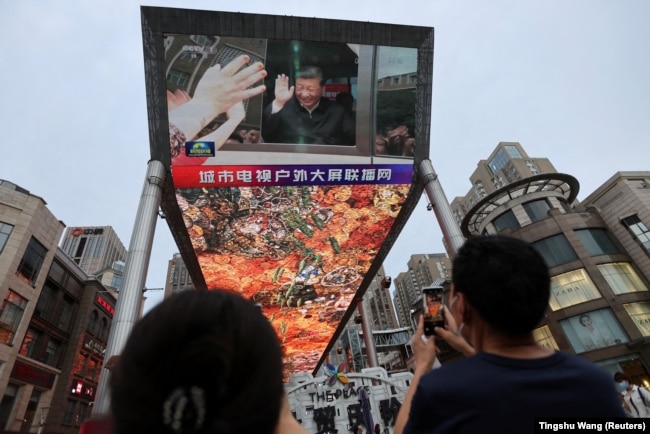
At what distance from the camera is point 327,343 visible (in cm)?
2898

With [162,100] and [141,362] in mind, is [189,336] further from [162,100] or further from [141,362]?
[162,100]

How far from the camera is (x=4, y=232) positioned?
18.4 meters

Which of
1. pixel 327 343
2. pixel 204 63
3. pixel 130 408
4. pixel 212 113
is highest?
pixel 204 63

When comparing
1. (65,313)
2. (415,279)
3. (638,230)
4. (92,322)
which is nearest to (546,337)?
(638,230)

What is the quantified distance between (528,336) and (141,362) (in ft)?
4.85

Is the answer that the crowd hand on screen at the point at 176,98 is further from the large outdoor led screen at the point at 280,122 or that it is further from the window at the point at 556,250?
the window at the point at 556,250

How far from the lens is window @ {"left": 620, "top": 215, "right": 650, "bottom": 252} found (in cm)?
2185

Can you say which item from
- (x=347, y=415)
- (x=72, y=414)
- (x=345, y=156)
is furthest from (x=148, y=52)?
(x=72, y=414)

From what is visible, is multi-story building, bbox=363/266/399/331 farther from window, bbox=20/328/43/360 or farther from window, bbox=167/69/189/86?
window, bbox=167/69/189/86

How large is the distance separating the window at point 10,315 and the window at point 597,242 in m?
33.8

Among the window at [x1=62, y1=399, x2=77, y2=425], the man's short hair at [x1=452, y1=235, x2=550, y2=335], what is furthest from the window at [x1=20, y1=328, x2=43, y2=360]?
the man's short hair at [x1=452, y1=235, x2=550, y2=335]

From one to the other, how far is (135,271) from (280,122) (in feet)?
19.8

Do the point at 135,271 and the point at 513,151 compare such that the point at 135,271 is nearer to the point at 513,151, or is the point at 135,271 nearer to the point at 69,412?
the point at 69,412

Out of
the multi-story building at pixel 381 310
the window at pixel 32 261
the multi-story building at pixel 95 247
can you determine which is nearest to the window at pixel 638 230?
the window at pixel 32 261
